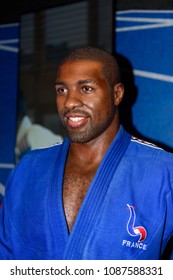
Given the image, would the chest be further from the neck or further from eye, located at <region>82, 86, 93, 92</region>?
eye, located at <region>82, 86, 93, 92</region>

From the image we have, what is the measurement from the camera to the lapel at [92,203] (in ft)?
3.46

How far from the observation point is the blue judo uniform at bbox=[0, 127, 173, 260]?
1054 mm

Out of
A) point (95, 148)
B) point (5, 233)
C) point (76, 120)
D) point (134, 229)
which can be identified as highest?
point (76, 120)

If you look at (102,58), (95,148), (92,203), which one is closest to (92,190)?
(92,203)

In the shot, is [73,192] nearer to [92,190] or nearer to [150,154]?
[92,190]

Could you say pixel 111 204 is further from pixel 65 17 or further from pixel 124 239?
pixel 65 17

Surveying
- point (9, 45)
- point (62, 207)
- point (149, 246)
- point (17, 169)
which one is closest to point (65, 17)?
point (9, 45)

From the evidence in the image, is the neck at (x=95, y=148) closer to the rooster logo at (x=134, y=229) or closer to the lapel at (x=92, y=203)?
the lapel at (x=92, y=203)

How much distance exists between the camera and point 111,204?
1.08m

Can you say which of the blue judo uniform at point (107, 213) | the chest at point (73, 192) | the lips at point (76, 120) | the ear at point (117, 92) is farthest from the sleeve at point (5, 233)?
the ear at point (117, 92)

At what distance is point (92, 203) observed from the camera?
3.56 feet

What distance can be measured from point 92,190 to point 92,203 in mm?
36

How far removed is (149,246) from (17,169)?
48 centimetres

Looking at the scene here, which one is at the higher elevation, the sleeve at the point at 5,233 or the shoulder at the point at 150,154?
the shoulder at the point at 150,154
